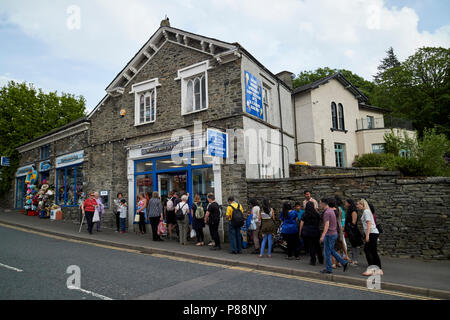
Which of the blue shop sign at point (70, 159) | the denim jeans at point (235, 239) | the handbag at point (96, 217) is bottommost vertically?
the denim jeans at point (235, 239)

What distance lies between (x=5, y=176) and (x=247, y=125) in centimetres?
2506

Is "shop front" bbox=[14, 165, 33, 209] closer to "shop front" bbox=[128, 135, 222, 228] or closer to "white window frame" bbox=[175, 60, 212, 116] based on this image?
"shop front" bbox=[128, 135, 222, 228]

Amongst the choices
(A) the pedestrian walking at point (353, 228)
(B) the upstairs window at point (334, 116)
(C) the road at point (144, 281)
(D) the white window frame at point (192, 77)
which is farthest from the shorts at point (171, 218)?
(B) the upstairs window at point (334, 116)

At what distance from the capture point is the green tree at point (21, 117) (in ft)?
83.6

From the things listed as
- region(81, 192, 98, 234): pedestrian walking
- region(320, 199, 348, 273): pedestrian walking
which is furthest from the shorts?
region(320, 199, 348, 273): pedestrian walking

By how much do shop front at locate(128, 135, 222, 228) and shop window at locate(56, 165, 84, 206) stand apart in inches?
200

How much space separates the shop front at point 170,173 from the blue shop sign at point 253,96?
2.72 m

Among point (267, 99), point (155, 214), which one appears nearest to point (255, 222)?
point (155, 214)

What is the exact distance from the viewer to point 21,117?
1043 inches

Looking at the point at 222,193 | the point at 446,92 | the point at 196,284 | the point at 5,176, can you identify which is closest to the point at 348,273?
the point at 196,284

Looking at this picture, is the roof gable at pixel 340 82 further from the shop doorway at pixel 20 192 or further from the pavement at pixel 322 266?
the shop doorway at pixel 20 192

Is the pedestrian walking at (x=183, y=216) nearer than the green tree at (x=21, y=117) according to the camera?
Yes

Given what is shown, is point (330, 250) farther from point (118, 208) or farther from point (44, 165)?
point (44, 165)
